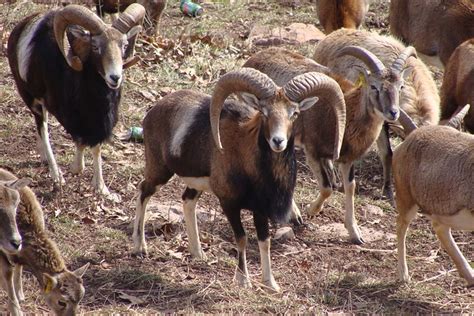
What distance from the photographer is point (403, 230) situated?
10508mm

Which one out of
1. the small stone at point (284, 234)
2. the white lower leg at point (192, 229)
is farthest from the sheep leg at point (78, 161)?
the small stone at point (284, 234)

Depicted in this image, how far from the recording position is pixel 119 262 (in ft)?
34.8

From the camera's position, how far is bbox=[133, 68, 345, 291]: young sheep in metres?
9.83

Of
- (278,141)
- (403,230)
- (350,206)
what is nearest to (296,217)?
(350,206)

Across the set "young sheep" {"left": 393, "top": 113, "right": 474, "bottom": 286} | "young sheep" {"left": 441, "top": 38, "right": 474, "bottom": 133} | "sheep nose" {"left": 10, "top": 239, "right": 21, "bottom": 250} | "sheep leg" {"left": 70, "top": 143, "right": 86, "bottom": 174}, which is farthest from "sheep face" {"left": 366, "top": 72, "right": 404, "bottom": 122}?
"sheep nose" {"left": 10, "top": 239, "right": 21, "bottom": 250}

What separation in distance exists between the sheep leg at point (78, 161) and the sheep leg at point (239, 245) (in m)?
2.70

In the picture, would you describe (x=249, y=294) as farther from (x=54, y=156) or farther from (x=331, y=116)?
(x=54, y=156)

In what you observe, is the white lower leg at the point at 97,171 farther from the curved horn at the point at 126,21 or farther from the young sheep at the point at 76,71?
the curved horn at the point at 126,21

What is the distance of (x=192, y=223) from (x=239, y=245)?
2.78ft

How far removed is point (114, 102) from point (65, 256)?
2.38 metres

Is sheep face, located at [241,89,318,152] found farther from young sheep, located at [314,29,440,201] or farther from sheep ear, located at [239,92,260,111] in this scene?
young sheep, located at [314,29,440,201]

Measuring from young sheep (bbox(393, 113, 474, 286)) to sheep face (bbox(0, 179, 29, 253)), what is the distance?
356cm

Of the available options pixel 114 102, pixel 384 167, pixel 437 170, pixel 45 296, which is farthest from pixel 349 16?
pixel 45 296

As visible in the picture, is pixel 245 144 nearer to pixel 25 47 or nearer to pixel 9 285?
pixel 9 285
